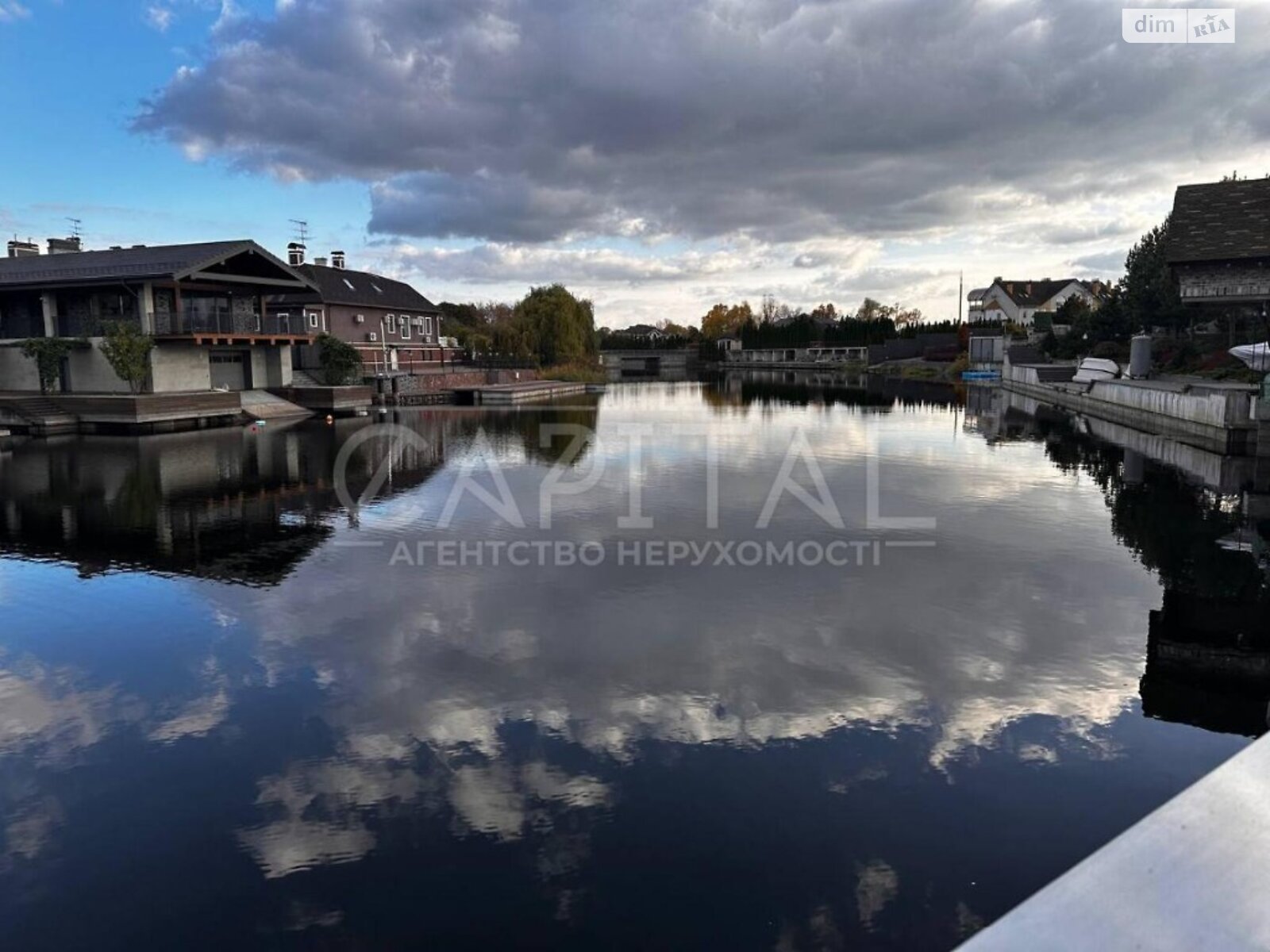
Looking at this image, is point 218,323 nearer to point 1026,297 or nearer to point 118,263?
point 118,263

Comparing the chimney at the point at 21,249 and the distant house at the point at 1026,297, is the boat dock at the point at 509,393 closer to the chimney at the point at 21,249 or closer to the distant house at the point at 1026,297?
the chimney at the point at 21,249

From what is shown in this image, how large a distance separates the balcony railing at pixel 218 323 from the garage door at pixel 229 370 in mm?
1823

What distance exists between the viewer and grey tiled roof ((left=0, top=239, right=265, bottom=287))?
1171 inches

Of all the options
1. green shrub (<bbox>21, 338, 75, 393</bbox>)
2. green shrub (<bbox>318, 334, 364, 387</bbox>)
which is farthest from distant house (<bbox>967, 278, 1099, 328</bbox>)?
green shrub (<bbox>21, 338, 75, 393</bbox>)

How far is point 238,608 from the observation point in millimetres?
9406

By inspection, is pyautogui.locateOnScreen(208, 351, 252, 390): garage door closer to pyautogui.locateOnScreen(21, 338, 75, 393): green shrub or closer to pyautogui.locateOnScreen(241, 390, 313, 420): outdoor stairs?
pyautogui.locateOnScreen(241, 390, 313, 420): outdoor stairs

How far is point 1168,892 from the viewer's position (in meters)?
3.06

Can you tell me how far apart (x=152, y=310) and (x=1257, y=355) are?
36.6m

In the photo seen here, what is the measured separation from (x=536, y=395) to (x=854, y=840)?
4464cm

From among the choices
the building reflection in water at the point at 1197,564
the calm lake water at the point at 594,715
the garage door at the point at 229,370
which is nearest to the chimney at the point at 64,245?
the garage door at the point at 229,370

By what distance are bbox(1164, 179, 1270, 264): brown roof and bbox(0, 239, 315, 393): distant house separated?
31.9 m

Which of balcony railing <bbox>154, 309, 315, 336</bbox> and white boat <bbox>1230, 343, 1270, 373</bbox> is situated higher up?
balcony railing <bbox>154, 309, 315, 336</bbox>

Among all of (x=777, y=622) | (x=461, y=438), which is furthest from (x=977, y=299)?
(x=777, y=622)

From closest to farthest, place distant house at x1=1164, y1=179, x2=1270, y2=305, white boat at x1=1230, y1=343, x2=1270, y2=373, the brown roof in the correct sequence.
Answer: distant house at x1=1164, y1=179, x2=1270, y2=305
the brown roof
white boat at x1=1230, y1=343, x2=1270, y2=373
